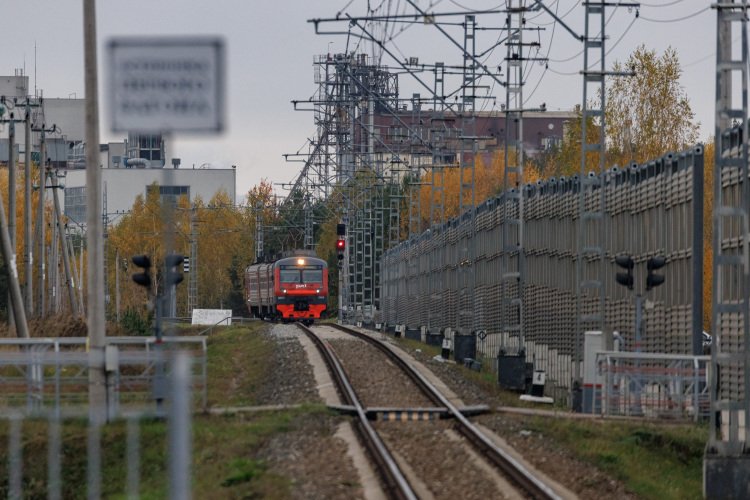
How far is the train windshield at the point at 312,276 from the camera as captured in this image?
56250mm

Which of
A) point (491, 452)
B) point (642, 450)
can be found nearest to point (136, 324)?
point (642, 450)

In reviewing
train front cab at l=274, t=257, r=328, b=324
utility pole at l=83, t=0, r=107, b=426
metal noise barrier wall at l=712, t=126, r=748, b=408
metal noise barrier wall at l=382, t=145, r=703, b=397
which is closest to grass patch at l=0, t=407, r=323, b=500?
utility pole at l=83, t=0, r=107, b=426

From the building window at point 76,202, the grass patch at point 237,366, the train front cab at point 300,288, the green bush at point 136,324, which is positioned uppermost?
the building window at point 76,202

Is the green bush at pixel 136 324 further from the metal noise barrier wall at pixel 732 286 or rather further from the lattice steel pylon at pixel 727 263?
the lattice steel pylon at pixel 727 263

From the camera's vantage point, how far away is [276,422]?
18.2 meters

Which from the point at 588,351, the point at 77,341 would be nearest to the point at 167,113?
the point at 77,341

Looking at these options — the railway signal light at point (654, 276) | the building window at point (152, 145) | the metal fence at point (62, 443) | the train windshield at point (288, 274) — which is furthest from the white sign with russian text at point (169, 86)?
the train windshield at point (288, 274)

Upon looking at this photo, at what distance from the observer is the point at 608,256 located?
2675 centimetres

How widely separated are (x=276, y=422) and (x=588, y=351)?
657 centimetres

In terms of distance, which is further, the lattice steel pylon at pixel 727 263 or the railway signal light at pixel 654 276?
the railway signal light at pixel 654 276

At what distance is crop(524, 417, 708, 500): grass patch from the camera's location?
47.0 ft

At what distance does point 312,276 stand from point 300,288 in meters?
0.83

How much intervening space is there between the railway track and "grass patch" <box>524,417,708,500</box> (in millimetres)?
1196

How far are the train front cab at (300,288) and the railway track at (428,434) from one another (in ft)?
96.1
